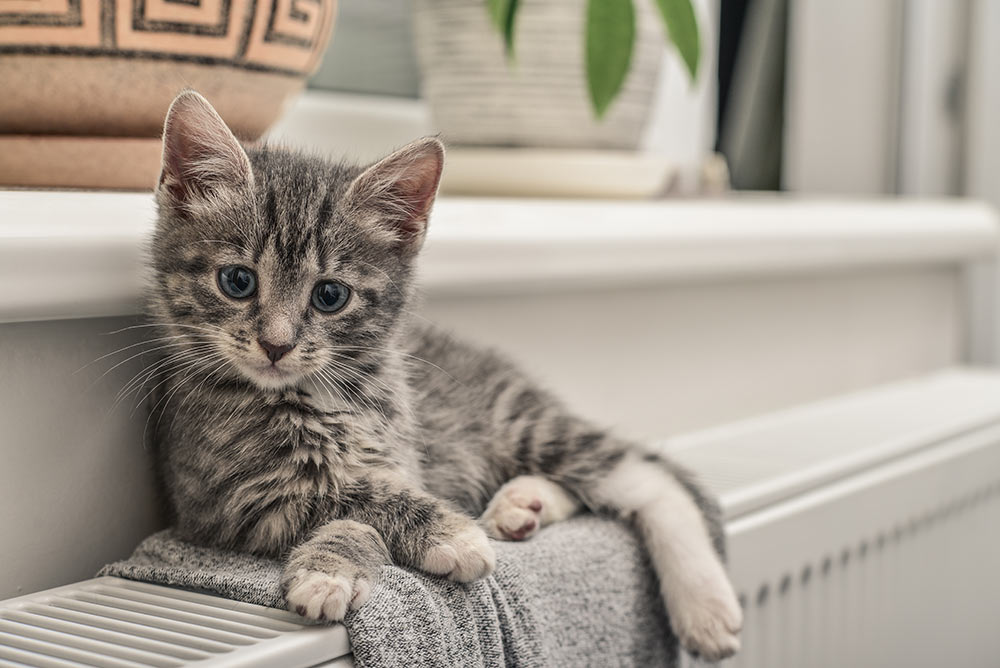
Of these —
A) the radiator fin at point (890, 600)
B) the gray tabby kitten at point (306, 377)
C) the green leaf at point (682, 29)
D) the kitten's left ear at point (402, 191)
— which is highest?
the green leaf at point (682, 29)

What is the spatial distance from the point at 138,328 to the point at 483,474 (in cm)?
28

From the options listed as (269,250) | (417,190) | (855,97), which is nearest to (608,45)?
(417,190)

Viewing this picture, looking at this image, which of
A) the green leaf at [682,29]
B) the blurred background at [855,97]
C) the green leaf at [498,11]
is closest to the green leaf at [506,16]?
the green leaf at [498,11]

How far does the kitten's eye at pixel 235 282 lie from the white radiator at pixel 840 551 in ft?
0.59

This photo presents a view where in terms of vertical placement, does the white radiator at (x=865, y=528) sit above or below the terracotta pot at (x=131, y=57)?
below

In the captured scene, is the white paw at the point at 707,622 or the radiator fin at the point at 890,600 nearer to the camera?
the white paw at the point at 707,622

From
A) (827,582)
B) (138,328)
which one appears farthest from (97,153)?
(827,582)

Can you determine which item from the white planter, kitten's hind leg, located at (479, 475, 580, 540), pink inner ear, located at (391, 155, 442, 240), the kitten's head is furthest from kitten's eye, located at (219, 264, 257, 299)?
the white planter

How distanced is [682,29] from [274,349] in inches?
17.3

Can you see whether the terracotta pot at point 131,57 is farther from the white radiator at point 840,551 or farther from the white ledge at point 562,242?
the white radiator at point 840,551

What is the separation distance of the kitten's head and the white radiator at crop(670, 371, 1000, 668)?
0.37 meters

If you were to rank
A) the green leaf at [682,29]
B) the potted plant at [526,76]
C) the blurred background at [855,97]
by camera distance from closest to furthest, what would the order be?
the green leaf at [682,29] → the potted plant at [526,76] → the blurred background at [855,97]

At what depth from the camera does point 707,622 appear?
725 mm

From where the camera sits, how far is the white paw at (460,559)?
600 millimetres
